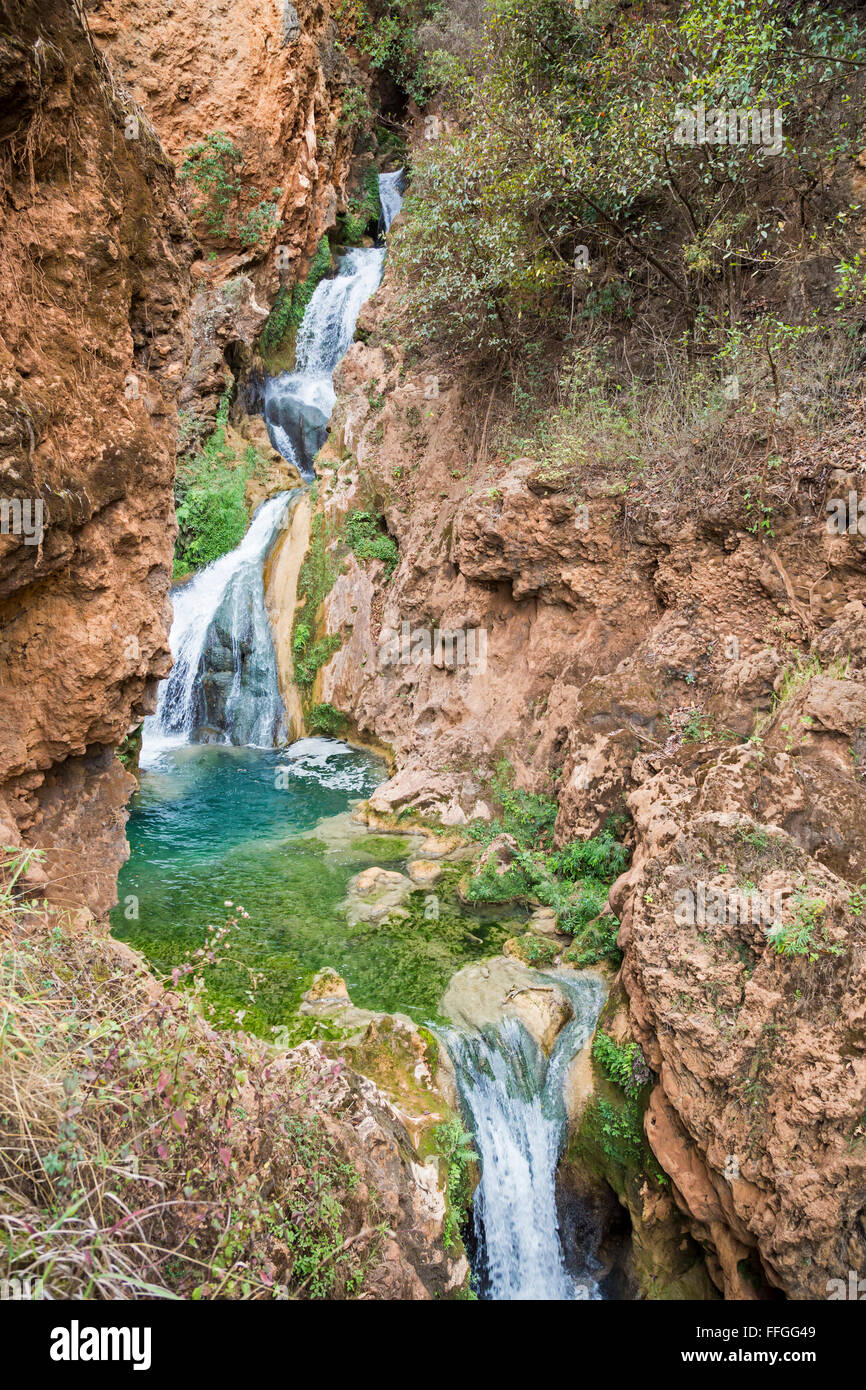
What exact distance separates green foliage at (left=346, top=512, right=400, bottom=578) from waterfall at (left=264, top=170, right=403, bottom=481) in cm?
481

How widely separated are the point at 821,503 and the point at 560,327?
6.63 metres

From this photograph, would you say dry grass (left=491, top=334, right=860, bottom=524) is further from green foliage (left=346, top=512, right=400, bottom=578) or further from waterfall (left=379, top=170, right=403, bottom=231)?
waterfall (left=379, top=170, right=403, bottom=231)

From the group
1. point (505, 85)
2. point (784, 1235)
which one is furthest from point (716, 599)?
point (505, 85)

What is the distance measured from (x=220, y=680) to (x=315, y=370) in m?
A: 9.82

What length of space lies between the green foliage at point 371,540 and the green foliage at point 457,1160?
990cm

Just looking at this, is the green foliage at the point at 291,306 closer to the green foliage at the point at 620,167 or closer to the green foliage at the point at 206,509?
the green foliage at the point at 206,509

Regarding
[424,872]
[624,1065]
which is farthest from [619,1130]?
[424,872]

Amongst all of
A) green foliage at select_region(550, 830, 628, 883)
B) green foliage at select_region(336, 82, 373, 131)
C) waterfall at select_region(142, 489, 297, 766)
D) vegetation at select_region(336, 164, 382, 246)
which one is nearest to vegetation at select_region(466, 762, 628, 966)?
green foliage at select_region(550, 830, 628, 883)

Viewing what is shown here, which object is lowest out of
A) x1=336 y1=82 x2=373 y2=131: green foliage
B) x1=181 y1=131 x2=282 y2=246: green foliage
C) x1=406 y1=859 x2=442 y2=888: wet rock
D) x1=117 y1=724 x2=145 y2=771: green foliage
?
x1=406 y1=859 x2=442 y2=888: wet rock

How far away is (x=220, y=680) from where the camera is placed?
543 inches

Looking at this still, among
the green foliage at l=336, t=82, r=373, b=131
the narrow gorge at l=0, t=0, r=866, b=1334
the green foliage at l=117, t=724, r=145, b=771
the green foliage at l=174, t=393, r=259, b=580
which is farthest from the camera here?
the green foliage at l=336, t=82, r=373, b=131

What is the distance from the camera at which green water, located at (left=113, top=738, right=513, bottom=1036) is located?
22.8 feet

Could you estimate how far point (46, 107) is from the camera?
13.5ft

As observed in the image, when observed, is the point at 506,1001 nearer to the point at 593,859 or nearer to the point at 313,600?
the point at 593,859
